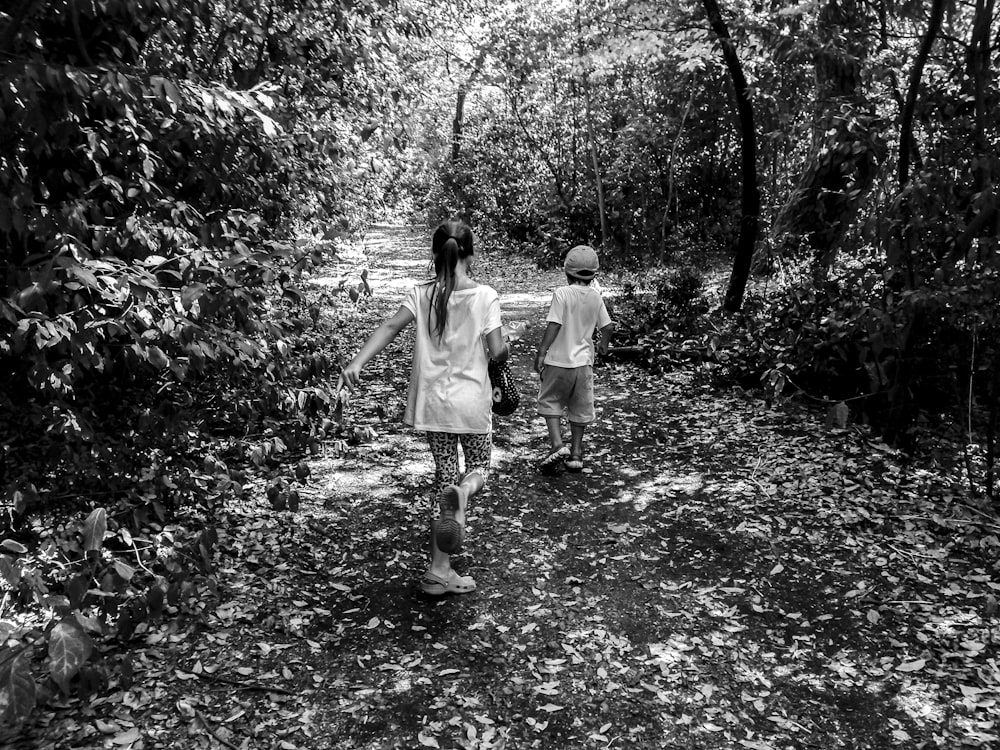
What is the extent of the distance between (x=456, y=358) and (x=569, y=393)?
2151 mm

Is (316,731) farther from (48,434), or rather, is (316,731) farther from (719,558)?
(719,558)

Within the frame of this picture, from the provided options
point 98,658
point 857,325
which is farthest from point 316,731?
point 857,325

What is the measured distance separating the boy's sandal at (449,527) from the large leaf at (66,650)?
5.99 feet

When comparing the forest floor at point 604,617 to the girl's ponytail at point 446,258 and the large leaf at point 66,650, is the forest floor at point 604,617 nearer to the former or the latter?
the large leaf at point 66,650

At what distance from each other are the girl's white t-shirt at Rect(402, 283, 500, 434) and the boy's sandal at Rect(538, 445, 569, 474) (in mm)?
2162

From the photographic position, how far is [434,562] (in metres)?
4.46

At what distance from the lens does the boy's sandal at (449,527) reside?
4016 mm

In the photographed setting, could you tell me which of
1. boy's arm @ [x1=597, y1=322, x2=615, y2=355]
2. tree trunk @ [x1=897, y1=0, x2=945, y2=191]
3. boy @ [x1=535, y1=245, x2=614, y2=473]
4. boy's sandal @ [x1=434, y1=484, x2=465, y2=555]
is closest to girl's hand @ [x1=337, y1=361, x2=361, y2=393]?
boy's sandal @ [x1=434, y1=484, x2=465, y2=555]

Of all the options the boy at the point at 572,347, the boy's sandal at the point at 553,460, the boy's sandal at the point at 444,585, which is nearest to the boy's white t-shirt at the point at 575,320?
the boy at the point at 572,347

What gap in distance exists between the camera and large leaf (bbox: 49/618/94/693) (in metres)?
2.42

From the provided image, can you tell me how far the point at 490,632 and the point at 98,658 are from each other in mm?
1848

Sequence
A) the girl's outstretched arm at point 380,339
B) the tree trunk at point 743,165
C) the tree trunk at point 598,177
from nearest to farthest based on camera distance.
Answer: the girl's outstretched arm at point 380,339, the tree trunk at point 743,165, the tree trunk at point 598,177

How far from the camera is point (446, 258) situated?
421 centimetres

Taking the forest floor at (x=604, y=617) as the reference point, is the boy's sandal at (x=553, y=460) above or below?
above
